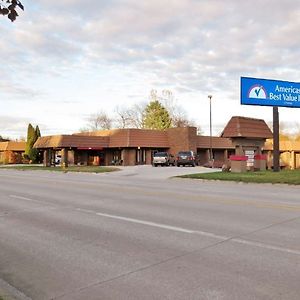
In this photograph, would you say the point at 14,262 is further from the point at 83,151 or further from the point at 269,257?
the point at 83,151

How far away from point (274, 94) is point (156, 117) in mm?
57765

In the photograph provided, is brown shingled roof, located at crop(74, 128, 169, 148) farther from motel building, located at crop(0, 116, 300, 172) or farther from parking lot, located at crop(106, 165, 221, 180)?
parking lot, located at crop(106, 165, 221, 180)

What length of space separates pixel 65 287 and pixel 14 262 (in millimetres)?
1603

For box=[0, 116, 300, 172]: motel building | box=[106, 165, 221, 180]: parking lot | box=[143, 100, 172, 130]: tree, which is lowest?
box=[106, 165, 221, 180]: parking lot

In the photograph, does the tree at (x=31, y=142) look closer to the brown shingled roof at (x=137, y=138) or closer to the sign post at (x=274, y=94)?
the brown shingled roof at (x=137, y=138)

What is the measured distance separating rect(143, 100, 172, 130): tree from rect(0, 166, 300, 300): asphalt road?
245 ft

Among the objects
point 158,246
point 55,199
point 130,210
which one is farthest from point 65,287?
point 55,199

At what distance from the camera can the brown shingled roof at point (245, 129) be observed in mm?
31531

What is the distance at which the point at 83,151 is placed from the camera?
61.4m

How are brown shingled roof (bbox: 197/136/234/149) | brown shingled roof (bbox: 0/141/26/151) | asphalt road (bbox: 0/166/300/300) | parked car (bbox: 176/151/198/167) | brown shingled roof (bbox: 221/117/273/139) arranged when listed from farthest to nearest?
brown shingled roof (bbox: 0/141/26/151)
brown shingled roof (bbox: 197/136/234/149)
parked car (bbox: 176/151/198/167)
brown shingled roof (bbox: 221/117/273/139)
asphalt road (bbox: 0/166/300/300)

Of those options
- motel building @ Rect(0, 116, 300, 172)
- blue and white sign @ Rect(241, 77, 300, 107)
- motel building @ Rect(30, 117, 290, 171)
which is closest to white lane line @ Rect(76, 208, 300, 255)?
blue and white sign @ Rect(241, 77, 300, 107)

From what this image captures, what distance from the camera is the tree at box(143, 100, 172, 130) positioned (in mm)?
86562

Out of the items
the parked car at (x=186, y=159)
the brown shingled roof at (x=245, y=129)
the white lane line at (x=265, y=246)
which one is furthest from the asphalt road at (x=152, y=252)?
the parked car at (x=186, y=159)

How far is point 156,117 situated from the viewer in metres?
87.3
